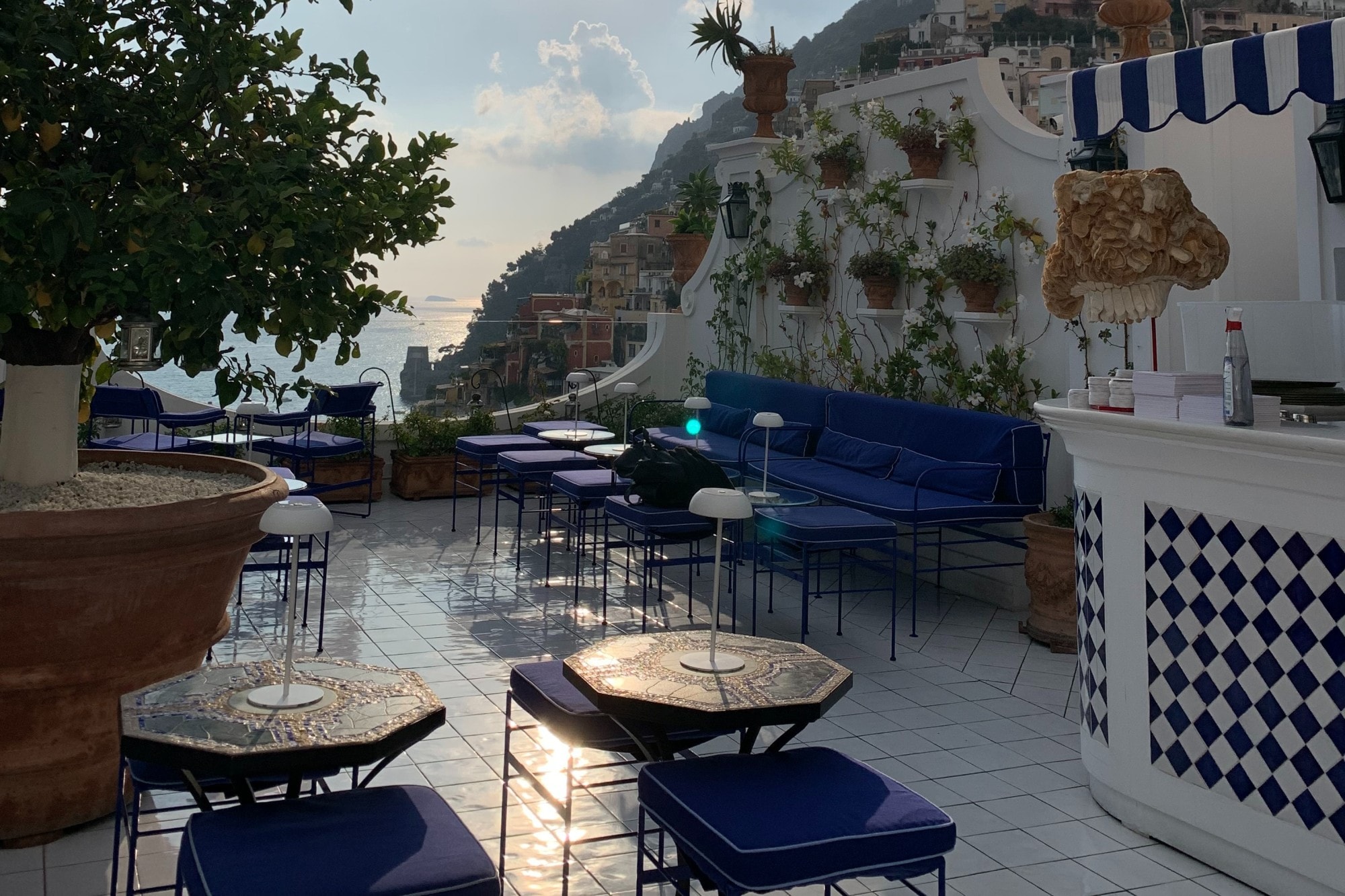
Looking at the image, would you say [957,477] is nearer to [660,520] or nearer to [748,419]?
[660,520]

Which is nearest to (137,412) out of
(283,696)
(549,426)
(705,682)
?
(549,426)

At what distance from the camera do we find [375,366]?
11406 mm

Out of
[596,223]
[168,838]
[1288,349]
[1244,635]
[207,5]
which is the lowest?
[168,838]

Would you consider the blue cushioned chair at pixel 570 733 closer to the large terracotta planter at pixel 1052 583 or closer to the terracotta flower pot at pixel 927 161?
the large terracotta planter at pixel 1052 583

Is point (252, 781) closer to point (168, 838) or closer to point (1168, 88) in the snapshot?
point (168, 838)

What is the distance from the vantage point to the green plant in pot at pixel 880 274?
8.21 meters

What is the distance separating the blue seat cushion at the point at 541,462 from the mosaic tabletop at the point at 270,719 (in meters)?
4.62

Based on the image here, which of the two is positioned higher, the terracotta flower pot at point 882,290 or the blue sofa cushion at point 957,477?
the terracotta flower pot at point 882,290

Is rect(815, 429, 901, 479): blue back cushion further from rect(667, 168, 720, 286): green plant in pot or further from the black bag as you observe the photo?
rect(667, 168, 720, 286): green plant in pot

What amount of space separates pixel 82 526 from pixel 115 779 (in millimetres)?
981

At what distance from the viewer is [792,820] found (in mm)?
2557

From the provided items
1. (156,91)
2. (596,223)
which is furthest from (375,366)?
(596,223)

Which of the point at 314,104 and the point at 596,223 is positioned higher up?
the point at 596,223

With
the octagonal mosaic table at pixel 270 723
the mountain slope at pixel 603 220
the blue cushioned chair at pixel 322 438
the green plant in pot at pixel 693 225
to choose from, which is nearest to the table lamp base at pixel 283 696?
the octagonal mosaic table at pixel 270 723
